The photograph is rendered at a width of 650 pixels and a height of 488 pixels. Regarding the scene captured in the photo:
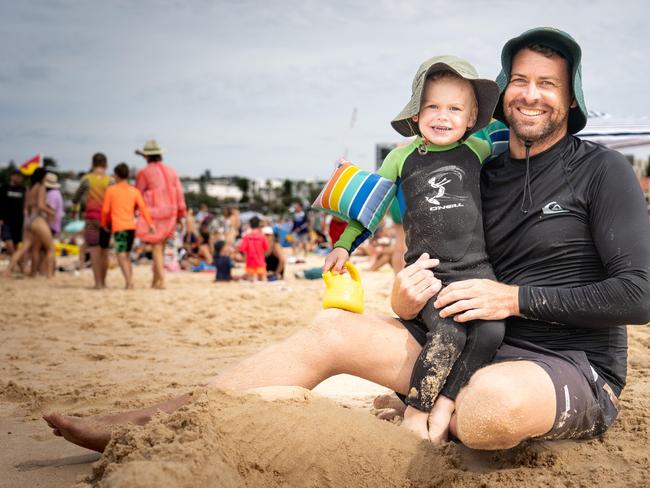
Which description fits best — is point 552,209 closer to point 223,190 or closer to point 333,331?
point 333,331

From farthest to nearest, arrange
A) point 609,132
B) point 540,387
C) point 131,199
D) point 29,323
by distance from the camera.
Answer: point 131,199 → point 609,132 → point 29,323 → point 540,387

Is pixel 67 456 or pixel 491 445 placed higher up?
pixel 491 445

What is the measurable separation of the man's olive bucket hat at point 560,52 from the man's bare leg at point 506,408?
1.06m

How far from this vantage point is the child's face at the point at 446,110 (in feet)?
8.90

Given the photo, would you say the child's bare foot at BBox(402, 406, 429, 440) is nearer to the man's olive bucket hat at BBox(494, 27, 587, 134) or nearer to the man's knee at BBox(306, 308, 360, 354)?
the man's knee at BBox(306, 308, 360, 354)

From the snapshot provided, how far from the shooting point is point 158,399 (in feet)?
10.8

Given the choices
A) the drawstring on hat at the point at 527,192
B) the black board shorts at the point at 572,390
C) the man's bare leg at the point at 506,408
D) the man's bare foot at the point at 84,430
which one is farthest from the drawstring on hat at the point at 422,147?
the man's bare foot at the point at 84,430

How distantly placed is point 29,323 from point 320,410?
183 inches

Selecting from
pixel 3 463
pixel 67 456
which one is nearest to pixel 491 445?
pixel 67 456

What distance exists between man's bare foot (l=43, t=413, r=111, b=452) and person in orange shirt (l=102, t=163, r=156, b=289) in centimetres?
660

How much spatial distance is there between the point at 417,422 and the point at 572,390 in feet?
1.78

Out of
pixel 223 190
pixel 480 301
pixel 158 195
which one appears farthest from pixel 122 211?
pixel 223 190

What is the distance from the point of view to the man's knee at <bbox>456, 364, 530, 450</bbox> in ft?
7.07

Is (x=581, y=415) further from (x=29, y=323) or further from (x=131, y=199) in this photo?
(x=131, y=199)
